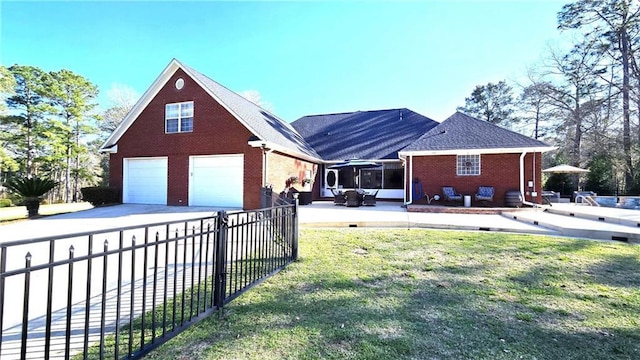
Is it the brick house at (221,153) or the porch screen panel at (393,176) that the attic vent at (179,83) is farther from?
the porch screen panel at (393,176)


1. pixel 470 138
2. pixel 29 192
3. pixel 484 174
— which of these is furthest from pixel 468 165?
pixel 29 192

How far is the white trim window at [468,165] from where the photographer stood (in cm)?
1363

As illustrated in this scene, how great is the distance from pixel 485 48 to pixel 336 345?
18.1 m

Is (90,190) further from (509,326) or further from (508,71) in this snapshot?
(508,71)

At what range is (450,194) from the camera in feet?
43.8

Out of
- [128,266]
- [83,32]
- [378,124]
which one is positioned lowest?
[128,266]

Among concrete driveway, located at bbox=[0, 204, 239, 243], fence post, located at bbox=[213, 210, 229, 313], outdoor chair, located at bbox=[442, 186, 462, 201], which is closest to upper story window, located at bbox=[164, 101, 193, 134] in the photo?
concrete driveway, located at bbox=[0, 204, 239, 243]

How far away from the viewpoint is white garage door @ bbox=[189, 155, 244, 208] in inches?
521

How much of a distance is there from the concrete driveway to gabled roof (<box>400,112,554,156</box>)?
417 inches

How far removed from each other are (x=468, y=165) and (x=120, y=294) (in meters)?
14.5

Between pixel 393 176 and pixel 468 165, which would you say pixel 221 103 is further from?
pixel 468 165

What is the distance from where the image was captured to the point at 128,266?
4996 mm

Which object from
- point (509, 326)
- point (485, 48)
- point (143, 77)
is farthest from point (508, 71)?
point (143, 77)

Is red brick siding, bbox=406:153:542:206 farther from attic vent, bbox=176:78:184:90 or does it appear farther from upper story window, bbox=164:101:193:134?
attic vent, bbox=176:78:184:90
